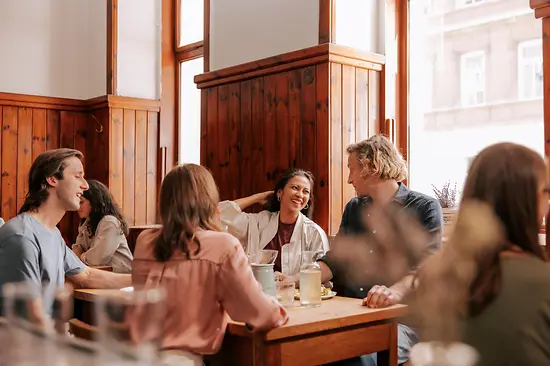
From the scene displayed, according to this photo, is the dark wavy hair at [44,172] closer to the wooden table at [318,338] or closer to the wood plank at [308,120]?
the wooden table at [318,338]

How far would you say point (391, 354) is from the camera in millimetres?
2049

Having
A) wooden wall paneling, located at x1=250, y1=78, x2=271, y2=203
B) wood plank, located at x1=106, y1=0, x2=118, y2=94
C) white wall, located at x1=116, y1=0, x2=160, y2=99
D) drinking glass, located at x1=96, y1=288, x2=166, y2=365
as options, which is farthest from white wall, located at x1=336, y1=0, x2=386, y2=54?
drinking glass, located at x1=96, y1=288, x2=166, y2=365

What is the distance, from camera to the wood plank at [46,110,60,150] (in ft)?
16.0

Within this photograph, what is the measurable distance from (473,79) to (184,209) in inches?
72.6

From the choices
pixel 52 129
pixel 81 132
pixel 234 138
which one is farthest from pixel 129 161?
pixel 234 138

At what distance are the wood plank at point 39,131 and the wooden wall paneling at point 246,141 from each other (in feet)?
6.12

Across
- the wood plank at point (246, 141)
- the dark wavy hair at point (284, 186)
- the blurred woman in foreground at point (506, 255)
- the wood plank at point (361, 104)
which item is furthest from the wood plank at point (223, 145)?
the blurred woman in foreground at point (506, 255)

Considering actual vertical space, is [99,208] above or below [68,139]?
below

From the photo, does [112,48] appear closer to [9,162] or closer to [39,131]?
[39,131]

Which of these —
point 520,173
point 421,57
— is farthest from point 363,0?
point 520,173

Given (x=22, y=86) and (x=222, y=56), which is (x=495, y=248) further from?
(x=22, y=86)

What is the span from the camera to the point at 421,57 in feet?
10.9

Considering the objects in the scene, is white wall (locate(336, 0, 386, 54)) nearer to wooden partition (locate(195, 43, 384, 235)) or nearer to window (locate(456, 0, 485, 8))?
wooden partition (locate(195, 43, 384, 235))

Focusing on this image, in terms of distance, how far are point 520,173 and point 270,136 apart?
273cm
